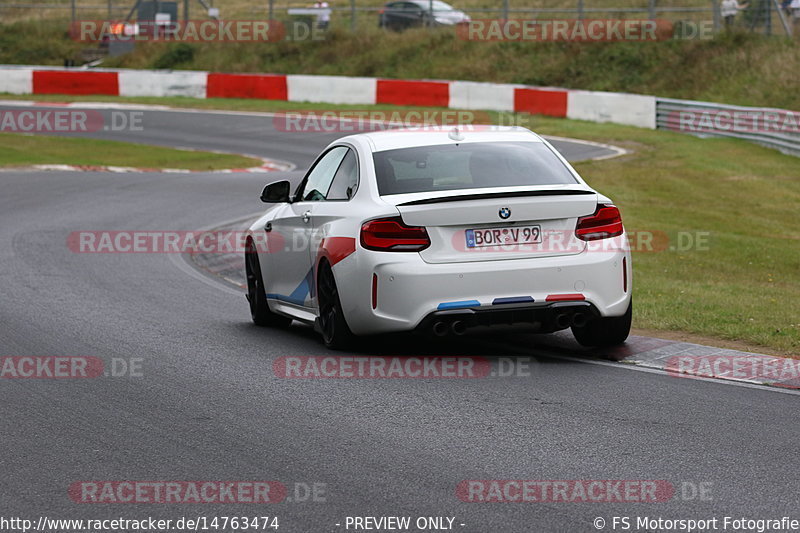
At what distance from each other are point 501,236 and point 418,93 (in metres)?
30.6

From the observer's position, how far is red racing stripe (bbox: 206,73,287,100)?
41.5m

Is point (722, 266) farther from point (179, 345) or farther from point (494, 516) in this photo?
point (494, 516)

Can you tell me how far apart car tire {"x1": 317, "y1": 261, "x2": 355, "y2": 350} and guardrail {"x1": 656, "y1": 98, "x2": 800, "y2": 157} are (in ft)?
60.7

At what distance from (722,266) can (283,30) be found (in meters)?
39.4

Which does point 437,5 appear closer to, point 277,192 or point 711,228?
point 711,228

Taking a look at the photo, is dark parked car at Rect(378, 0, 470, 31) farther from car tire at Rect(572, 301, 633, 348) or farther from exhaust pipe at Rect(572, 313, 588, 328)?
exhaust pipe at Rect(572, 313, 588, 328)

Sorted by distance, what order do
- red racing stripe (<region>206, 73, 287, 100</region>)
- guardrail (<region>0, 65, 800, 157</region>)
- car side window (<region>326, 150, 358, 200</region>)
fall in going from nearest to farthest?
1. car side window (<region>326, 150, 358, 200</region>)
2. guardrail (<region>0, 65, 800, 157</region>)
3. red racing stripe (<region>206, 73, 287, 100</region>)

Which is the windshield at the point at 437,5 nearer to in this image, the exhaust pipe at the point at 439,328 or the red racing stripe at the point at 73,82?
the red racing stripe at the point at 73,82

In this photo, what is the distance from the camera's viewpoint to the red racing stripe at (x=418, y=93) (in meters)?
38.2

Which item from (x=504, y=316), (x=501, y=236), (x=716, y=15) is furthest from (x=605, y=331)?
(x=716, y=15)

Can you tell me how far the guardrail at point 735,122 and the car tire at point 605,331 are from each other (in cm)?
1773

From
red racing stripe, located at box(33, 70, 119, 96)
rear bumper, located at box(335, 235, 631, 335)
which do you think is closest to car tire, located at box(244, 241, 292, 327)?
rear bumper, located at box(335, 235, 631, 335)

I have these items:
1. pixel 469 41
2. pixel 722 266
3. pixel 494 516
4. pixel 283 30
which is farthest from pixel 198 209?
pixel 283 30

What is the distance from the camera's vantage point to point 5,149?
27000 mm
